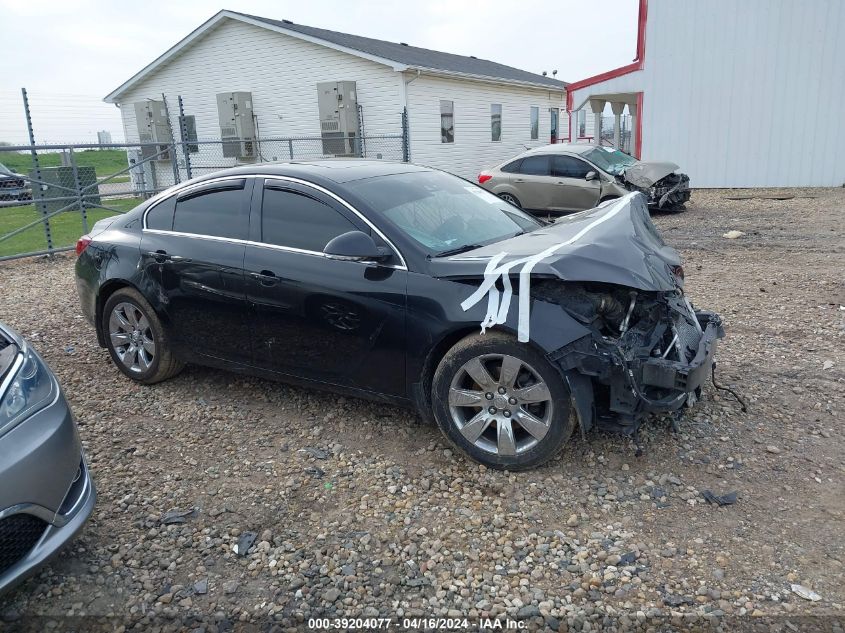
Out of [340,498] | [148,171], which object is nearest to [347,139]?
[148,171]

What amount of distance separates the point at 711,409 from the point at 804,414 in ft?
1.77

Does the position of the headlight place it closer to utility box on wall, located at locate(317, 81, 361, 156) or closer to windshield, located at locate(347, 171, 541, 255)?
windshield, located at locate(347, 171, 541, 255)

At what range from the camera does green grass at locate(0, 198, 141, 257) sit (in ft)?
39.9

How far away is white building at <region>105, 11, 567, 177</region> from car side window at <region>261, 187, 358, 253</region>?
1416 centimetres

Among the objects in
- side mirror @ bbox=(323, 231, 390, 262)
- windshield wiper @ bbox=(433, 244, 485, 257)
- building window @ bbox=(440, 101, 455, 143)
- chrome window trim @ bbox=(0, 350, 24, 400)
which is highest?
building window @ bbox=(440, 101, 455, 143)

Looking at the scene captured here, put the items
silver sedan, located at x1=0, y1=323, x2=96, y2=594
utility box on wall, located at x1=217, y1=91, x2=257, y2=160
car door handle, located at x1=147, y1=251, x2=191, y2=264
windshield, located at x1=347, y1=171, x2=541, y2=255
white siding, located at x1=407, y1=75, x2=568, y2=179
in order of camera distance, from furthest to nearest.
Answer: utility box on wall, located at x1=217, y1=91, x2=257, y2=160
white siding, located at x1=407, y1=75, x2=568, y2=179
car door handle, located at x1=147, y1=251, x2=191, y2=264
windshield, located at x1=347, y1=171, x2=541, y2=255
silver sedan, located at x1=0, y1=323, x2=96, y2=594

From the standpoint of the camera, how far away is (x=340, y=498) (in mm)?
3352

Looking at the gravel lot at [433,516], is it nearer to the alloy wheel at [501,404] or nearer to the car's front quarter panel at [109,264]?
the alloy wheel at [501,404]

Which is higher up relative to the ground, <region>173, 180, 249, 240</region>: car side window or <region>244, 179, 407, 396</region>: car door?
<region>173, 180, 249, 240</region>: car side window

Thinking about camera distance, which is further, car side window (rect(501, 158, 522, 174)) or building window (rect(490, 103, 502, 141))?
building window (rect(490, 103, 502, 141))

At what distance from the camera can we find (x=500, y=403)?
3381mm

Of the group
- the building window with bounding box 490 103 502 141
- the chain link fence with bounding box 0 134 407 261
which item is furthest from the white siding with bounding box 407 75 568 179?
the chain link fence with bounding box 0 134 407 261

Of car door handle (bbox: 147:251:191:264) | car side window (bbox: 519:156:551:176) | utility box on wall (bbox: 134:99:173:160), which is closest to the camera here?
car door handle (bbox: 147:251:191:264)

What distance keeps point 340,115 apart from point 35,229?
8.31 metres
